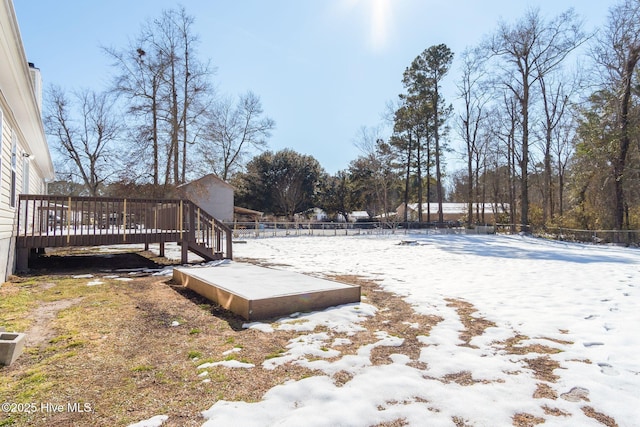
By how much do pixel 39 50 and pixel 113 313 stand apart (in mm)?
18583

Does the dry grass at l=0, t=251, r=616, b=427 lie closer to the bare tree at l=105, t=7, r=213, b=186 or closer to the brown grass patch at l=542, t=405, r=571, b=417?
the brown grass patch at l=542, t=405, r=571, b=417

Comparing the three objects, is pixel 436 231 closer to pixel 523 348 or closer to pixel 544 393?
pixel 523 348

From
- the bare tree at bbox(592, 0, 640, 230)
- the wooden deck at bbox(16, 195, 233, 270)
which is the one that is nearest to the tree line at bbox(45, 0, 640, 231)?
the bare tree at bbox(592, 0, 640, 230)

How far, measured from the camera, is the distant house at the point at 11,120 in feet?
14.3

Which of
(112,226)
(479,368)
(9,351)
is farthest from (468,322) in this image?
(112,226)

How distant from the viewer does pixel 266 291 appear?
461 centimetres

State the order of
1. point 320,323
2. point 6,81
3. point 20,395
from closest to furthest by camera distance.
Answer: point 20,395 < point 320,323 < point 6,81

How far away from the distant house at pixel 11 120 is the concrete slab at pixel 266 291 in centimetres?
323

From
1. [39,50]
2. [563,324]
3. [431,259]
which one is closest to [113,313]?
[563,324]

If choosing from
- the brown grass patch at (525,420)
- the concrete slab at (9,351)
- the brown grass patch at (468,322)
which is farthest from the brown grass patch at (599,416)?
the concrete slab at (9,351)

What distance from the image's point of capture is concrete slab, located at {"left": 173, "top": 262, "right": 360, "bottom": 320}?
13.7ft

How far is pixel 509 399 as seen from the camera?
2.29 m

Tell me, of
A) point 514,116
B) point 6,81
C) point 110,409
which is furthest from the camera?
point 514,116

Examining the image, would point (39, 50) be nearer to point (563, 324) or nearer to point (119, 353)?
point (119, 353)
